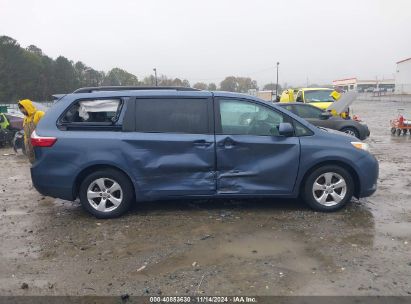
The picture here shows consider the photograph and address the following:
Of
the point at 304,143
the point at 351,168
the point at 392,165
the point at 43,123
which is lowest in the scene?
the point at 392,165

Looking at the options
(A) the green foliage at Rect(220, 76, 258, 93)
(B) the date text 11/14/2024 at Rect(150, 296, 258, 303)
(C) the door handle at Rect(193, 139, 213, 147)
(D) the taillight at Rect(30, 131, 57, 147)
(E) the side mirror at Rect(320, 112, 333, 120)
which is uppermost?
(A) the green foliage at Rect(220, 76, 258, 93)

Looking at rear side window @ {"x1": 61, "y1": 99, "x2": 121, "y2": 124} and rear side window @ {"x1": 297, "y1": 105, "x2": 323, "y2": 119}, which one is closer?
rear side window @ {"x1": 61, "y1": 99, "x2": 121, "y2": 124}

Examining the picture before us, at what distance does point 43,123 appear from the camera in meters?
5.38

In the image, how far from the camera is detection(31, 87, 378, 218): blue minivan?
5.29 meters

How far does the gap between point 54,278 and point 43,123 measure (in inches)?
95.1

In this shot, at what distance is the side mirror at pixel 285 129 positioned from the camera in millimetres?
5316

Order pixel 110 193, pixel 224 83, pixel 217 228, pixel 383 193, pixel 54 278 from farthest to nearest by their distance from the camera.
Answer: pixel 224 83, pixel 383 193, pixel 110 193, pixel 217 228, pixel 54 278

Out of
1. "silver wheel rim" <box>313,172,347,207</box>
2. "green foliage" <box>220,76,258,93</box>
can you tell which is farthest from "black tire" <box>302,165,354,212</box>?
"green foliage" <box>220,76,258,93</box>

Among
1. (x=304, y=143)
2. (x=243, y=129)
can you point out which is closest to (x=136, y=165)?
(x=243, y=129)

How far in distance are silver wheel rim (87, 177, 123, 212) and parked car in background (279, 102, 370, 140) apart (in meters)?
7.37

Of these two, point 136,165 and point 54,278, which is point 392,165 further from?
point 54,278

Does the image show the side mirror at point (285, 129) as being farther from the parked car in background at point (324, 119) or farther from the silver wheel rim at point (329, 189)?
the parked car in background at point (324, 119)

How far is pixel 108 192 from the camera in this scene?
211 inches

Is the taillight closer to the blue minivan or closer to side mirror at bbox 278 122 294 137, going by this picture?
the blue minivan
